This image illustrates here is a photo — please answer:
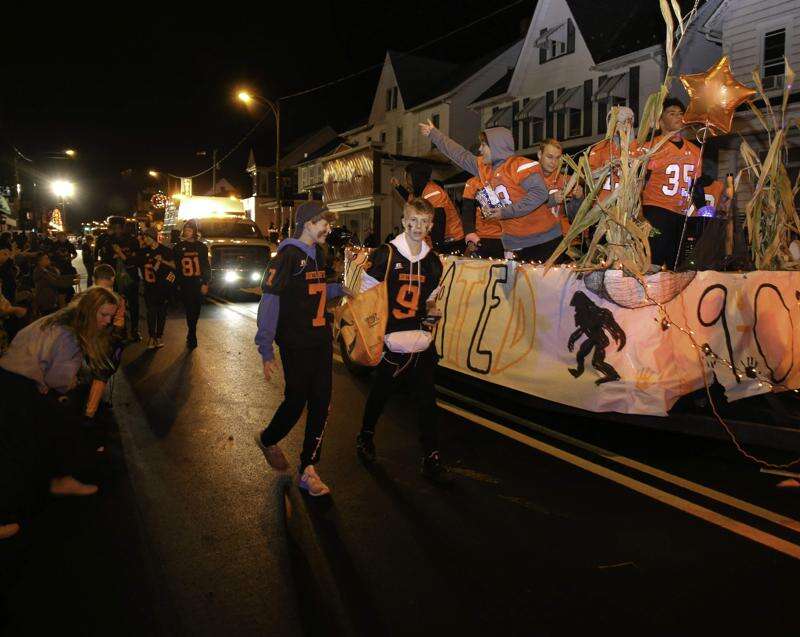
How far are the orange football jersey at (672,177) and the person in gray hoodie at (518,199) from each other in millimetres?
1124

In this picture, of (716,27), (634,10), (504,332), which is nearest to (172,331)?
(504,332)

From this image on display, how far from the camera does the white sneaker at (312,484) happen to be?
443 cm

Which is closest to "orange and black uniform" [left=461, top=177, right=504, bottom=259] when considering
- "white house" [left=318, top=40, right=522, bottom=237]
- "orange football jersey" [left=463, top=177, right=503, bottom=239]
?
"orange football jersey" [left=463, top=177, right=503, bottom=239]

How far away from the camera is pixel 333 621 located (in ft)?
9.86

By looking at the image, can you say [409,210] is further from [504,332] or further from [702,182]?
[702,182]

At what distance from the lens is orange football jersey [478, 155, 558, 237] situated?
274 inches

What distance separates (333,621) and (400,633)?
0.30 m

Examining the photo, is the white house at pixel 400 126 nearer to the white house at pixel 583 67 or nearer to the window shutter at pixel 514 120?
the window shutter at pixel 514 120

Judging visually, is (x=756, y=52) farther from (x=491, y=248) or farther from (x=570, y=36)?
(x=491, y=248)

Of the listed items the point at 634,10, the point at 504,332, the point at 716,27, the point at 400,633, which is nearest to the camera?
the point at 400,633

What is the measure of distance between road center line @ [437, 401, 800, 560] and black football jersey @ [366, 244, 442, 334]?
1.48m

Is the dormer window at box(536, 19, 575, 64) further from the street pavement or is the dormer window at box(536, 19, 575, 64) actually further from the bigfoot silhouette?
the street pavement

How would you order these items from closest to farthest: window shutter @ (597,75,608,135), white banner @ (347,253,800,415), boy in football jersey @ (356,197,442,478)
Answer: boy in football jersey @ (356,197,442,478)
white banner @ (347,253,800,415)
window shutter @ (597,75,608,135)

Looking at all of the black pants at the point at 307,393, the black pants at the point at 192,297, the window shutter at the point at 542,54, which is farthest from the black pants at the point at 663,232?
the window shutter at the point at 542,54
